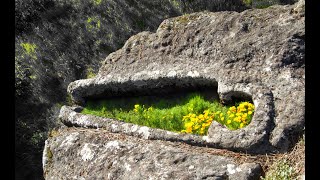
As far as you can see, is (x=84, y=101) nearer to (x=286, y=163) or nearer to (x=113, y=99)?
(x=113, y=99)

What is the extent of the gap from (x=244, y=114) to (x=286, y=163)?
4.76 feet

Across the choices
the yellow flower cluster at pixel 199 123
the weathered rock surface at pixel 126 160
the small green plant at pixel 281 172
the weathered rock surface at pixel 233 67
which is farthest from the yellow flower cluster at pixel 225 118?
the small green plant at pixel 281 172

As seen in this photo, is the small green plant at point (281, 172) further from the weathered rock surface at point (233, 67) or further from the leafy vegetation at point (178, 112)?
the leafy vegetation at point (178, 112)

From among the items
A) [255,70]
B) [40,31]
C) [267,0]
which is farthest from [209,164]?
[40,31]

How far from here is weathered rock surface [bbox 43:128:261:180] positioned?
704cm

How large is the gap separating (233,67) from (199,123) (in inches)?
54.4

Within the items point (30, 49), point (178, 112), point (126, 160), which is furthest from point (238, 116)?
point (30, 49)

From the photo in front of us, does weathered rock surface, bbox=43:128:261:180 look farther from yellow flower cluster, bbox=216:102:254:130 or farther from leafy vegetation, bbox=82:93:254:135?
yellow flower cluster, bbox=216:102:254:130

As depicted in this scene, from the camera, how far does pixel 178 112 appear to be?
30.0 ft

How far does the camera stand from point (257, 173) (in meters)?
6.79

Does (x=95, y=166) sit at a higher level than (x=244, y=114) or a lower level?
lower

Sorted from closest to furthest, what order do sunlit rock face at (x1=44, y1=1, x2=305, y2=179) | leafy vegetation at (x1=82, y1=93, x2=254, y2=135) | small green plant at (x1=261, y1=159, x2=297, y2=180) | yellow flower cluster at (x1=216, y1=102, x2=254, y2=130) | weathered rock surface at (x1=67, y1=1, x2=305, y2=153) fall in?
small green plant at (x1=261, y1=159, x2=297, y2=180) < sunlit rock face at (x1=44, y1=1, x2=305, y2=179) < weathered rock surface at (x1=67, y1=1, x2=305, y2=153) < yellow flower cluster at (x1=216, y1=102, x2=254, y2=130) < leafy vegetation at (x1=82, y1=93, x2=254, y2=135)

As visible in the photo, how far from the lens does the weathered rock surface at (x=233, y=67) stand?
7.41 m

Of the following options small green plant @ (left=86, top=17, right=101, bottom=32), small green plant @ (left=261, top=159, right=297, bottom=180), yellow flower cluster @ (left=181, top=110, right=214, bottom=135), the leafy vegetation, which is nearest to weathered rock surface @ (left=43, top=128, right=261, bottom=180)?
small green plant @ (left=261, top=159, right=297, bottom=180)
